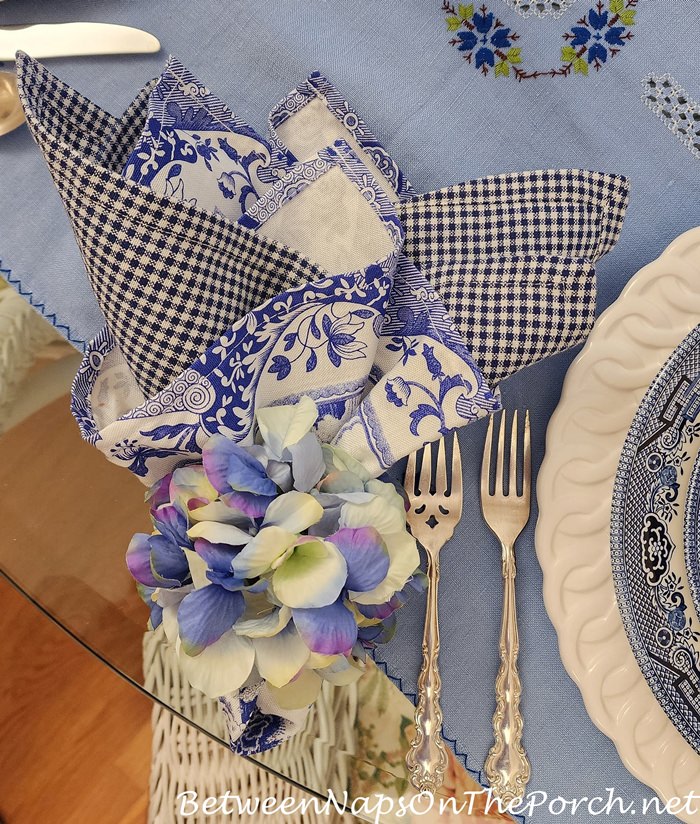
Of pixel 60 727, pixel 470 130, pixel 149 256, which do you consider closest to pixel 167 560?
pixel 149 256

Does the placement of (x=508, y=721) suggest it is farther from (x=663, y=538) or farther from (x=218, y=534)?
(x=218, y=534)

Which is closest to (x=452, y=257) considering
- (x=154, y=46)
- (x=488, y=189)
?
(x=488, y=189)

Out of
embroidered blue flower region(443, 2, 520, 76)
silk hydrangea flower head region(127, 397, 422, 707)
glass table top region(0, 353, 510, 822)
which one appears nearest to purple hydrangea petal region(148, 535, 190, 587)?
silk hydrangea flower head region(127, 397, 422, 707)

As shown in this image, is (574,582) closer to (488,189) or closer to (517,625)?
(517,625)

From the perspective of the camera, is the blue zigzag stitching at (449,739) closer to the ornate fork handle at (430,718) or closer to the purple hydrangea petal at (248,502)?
the ornate fork handle at (430,718)

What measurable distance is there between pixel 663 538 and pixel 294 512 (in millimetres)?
266

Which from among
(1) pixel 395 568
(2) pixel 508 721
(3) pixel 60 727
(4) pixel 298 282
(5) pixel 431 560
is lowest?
(3) pixel 60 727

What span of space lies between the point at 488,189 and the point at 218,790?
655 millimetres

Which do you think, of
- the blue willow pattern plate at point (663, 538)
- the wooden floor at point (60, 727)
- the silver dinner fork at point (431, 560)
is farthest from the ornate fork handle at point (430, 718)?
the wooden floor at point (60, 727)

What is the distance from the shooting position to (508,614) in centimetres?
49

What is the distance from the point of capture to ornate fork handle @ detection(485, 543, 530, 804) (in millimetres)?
491

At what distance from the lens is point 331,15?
1.74ft

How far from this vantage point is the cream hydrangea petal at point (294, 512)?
326 mm

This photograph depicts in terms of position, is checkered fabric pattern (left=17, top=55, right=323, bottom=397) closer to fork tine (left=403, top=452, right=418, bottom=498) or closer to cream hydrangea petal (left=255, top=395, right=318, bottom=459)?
cream hydrangea petal (left=255, top=395, right=318, bottom=459)
